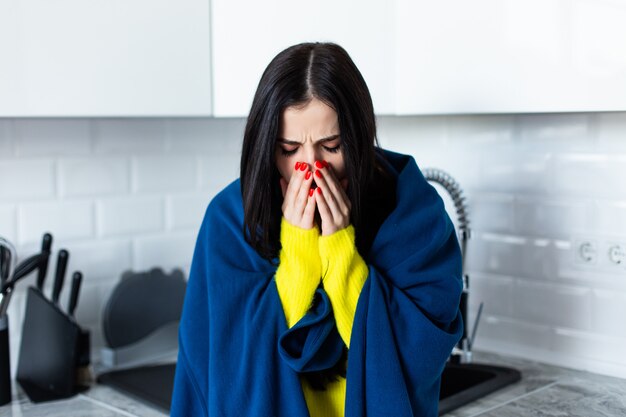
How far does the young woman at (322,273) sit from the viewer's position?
1.19m

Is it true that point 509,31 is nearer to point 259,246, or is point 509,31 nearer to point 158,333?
point 259,246

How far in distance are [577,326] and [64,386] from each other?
3.32 ft

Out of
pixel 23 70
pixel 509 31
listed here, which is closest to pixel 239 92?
pixel 23 70

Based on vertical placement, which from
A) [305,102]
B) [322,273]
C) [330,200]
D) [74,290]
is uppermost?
[305,102]

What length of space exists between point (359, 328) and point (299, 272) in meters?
0.12

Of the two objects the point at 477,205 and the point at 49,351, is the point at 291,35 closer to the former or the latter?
the point at 477,205

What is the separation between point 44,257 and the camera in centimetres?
165

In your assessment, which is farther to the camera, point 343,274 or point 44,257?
point 44,257

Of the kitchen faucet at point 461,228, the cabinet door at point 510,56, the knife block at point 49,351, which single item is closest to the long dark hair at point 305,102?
the cabinet door at point 510,56

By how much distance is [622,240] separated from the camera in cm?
165

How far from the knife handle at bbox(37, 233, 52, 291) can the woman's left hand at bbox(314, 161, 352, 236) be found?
0.68 metres

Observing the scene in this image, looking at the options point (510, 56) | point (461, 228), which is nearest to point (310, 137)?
point (510, 56)

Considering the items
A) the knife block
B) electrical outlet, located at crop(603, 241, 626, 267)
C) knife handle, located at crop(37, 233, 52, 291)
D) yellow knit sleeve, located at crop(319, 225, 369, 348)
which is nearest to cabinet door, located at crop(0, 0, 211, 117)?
knife handle, located at crop(37, 233, 52, 291)

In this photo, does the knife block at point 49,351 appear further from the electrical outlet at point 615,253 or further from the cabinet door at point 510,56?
the electrical outlet at point 615,253
